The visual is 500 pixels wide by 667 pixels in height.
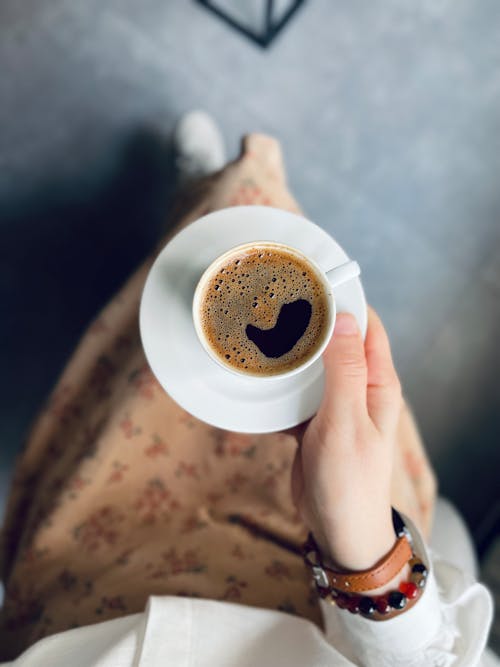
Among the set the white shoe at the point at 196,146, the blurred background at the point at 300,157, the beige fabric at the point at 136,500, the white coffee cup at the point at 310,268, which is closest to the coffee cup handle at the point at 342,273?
the white coffee cup at the point at 310,268

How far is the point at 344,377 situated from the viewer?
70 centimetres

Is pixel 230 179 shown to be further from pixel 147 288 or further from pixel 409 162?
pixel 409 162

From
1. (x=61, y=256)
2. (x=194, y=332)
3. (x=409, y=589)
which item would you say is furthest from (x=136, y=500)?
(x=61, y=256)

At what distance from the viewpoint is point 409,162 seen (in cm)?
151

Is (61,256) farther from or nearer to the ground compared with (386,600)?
nearer to the ground

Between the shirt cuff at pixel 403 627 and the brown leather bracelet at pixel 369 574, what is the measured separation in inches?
Answer: 1.4

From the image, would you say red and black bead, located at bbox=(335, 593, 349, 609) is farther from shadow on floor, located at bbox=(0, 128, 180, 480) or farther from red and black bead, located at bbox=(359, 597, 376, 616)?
shadow on floor, located at bbox=(0, 128, 180, 480)

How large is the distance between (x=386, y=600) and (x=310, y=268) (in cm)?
44

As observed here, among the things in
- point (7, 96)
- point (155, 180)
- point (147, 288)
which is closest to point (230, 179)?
point (147, 288)

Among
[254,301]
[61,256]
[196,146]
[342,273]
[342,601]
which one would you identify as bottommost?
[61,256]

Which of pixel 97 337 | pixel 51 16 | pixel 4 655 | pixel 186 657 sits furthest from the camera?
pixel 51 16

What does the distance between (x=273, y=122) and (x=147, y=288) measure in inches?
36.4

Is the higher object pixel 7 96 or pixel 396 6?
pixel 396 6

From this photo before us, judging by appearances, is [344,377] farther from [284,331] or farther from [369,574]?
[369,574]
